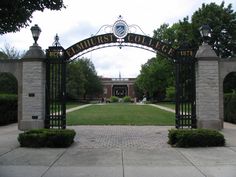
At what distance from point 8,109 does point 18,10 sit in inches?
604

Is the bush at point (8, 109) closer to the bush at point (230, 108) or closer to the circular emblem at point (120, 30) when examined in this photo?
the circular emblem at point (120, 30)

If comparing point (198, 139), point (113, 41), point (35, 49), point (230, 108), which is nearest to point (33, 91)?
point (35, 49)

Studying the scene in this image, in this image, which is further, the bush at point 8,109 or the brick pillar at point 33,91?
the bush at point 8,109

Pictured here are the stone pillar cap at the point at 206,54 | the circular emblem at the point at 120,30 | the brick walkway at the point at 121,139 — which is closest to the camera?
the brick walkway at the point at 121,139

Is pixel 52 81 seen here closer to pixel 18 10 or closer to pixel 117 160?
pixel 117 160

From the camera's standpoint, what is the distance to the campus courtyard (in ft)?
29.1

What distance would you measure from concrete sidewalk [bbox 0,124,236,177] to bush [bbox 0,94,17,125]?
7.82m

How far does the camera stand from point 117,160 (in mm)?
10406

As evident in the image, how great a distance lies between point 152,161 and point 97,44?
9.45m

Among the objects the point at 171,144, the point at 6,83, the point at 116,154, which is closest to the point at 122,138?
the point at 171,144

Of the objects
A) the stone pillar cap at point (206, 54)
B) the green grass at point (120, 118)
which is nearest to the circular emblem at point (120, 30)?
the stone pillar cap at point (206, 54)

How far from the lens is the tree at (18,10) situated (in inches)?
330

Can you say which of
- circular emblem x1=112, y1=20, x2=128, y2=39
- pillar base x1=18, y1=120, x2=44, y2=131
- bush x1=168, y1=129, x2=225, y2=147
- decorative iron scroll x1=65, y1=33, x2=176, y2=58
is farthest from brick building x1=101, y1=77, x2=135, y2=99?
bush x1=168, y1=129, x2=225, y2=147

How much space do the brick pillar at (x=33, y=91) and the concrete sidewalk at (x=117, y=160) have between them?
3479 millimetres
